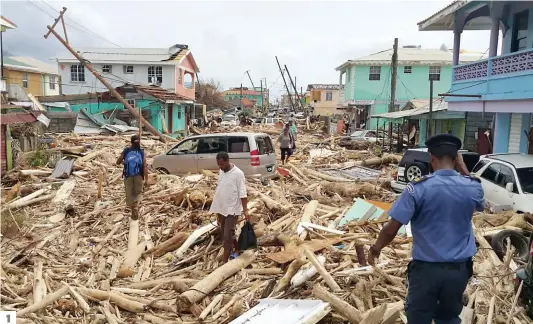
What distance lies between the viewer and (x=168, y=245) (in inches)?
322

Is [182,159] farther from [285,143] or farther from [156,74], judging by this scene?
[156,74]

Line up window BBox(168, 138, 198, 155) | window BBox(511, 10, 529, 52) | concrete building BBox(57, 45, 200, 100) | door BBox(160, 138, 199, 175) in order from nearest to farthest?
1. door BBox(160, 138, 199, 175)
2. window BBox(168, 138, 198, 155)
3. window BBox(511, 10, 529, 52)
4. concrete building BBox(57, 45, 200, 100)

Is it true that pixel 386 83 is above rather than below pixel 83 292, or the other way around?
above

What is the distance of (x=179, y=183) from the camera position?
12859 mm

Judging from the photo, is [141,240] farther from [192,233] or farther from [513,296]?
[513,296]

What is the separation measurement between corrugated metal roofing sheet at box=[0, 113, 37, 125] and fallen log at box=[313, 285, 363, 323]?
12.2 m

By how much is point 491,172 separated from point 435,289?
797cm

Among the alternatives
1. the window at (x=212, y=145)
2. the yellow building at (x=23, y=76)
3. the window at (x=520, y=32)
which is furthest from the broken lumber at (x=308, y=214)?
the yellow building at (x=23, y=76)

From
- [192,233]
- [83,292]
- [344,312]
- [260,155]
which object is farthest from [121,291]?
[260,155]

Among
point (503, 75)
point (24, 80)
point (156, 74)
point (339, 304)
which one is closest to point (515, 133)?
point (503, 75)

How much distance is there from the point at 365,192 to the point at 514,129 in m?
6.45

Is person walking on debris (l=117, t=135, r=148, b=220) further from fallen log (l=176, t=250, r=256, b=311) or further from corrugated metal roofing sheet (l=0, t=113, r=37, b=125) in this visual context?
corrugated metal roofing sheet (l=0, t=113, r=37, b=125)

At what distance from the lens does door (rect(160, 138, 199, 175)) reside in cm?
1461

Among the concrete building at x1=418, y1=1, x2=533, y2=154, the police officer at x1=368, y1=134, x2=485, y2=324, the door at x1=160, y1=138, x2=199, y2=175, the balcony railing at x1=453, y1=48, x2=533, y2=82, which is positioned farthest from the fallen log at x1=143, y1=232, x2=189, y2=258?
the balcony railing at x1=453, y1=48, x2=533, y2=82
